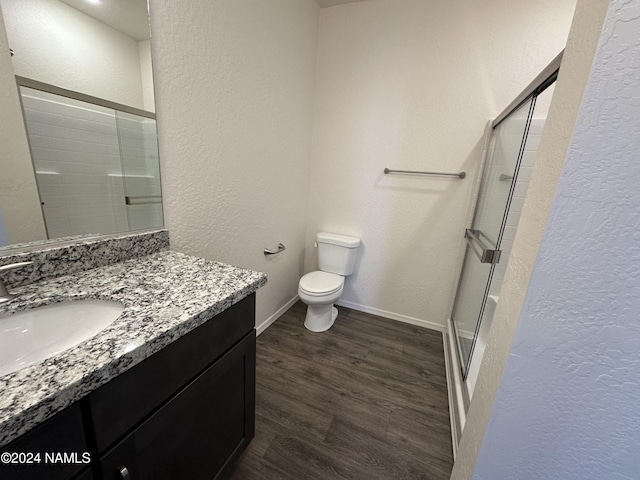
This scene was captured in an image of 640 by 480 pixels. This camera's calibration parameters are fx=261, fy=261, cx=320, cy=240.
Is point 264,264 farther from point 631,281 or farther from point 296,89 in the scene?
point 631,281

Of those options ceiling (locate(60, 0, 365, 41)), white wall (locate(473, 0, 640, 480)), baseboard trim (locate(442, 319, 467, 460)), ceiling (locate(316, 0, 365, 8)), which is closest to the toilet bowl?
baseboard trim (locate(442, 319, 467, 460))

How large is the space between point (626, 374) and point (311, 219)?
6.72 ft

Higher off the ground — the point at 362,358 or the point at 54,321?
the point at 54,321

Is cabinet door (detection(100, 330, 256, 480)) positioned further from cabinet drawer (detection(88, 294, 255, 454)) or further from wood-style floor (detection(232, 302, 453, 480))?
wood-style floor (detection(232, 302, 453, 480))

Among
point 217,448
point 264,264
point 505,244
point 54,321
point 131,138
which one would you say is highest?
point 131,138

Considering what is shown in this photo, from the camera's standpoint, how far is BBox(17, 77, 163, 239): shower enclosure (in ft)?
2.63

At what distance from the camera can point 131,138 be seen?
1041 mm

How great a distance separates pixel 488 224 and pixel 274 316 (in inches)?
66.6

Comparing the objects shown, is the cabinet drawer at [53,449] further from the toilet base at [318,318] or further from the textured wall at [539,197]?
the toilet base at [318,318]

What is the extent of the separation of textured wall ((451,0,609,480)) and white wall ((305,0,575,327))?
1337 millimetres

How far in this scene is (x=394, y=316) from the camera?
232 cm

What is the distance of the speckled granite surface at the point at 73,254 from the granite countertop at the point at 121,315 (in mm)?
26

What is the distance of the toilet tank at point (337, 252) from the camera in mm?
2178

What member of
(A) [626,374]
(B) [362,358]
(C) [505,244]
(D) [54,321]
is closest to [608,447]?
(A) [626,374]
